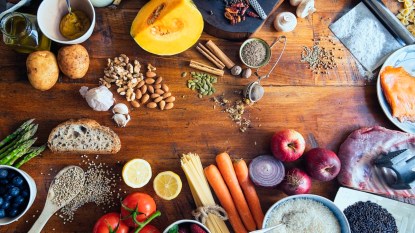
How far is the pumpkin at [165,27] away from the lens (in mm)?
1709

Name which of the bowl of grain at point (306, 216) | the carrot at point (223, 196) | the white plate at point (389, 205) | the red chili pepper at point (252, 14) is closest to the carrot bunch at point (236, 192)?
the carrot at point (223, 196)

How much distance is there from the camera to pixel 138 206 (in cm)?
167

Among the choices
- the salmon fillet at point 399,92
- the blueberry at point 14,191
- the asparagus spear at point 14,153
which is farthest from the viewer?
the salmon fillet at point 399,92

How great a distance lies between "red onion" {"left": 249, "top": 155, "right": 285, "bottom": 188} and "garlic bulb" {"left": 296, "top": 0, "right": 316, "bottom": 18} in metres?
0.66

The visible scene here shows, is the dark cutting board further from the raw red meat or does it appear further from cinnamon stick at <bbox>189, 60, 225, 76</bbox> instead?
the raw red meat

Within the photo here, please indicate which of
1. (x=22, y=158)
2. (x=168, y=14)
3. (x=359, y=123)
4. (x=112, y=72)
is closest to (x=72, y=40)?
(x=112, y=72)

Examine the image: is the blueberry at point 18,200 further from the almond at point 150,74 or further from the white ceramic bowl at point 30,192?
the almond at point 150,74

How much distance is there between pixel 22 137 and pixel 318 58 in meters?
1.32

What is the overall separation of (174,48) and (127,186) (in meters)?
0.61

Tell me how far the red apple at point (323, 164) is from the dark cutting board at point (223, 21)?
592mm

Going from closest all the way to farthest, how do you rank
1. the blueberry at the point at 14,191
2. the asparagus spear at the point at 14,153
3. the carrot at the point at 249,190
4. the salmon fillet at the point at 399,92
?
1. the blueberry at the point at 14,191
2. the asparagus spear at the point at 14,153
3. the carrot at the point at 249,190
4. the salmon fillet at the point at 399,92

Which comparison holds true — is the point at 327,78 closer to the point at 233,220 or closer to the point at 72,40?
the point at 233,220

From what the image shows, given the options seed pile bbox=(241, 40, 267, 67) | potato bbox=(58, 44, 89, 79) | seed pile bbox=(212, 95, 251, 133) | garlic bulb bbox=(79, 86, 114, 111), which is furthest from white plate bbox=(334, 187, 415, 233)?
potato bbox=(58, 44, 89, 79)

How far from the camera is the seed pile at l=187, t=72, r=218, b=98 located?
1.88 meters
